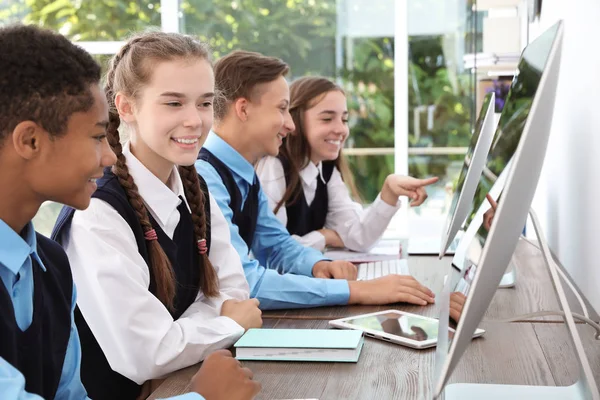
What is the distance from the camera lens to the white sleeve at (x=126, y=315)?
1.34 m

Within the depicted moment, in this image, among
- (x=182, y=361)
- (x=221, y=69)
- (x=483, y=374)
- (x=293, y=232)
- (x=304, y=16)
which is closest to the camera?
(x=483, y=374)

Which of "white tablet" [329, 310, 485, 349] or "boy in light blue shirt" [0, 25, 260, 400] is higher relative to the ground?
"boy in light blue shirt" [0, 25, 260, 400]

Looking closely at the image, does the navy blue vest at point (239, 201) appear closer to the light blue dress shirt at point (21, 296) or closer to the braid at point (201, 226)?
the braid at point (201, 226)

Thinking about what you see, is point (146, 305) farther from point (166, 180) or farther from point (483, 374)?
point (483, 374)


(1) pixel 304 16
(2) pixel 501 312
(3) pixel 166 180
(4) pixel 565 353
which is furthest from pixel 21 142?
(1) pixel 304 16

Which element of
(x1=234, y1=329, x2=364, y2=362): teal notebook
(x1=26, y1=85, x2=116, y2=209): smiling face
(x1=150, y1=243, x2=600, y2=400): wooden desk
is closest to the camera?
(x1=26, y1=85, x2=116, y2=209): smiling face

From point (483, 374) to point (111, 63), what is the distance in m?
1.03

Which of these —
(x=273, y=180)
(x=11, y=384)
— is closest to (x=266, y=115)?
(x=273, y=180)

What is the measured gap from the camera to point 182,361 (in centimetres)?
134

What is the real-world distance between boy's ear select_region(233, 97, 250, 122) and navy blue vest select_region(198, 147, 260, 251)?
7.0 inches

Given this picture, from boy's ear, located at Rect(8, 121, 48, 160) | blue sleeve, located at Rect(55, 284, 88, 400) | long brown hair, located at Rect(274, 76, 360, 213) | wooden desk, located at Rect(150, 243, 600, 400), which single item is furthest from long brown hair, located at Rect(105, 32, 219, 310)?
long brown hair, located at Rect(274, 76, 360, 213)

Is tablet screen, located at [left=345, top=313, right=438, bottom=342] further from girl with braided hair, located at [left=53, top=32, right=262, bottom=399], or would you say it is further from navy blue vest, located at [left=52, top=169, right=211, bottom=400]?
navy blue vest, located at [left=52, top=169, right=211, bottom=400]

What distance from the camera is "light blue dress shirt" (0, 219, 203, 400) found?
918 millimetres

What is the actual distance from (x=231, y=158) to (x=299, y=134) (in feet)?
2.69
